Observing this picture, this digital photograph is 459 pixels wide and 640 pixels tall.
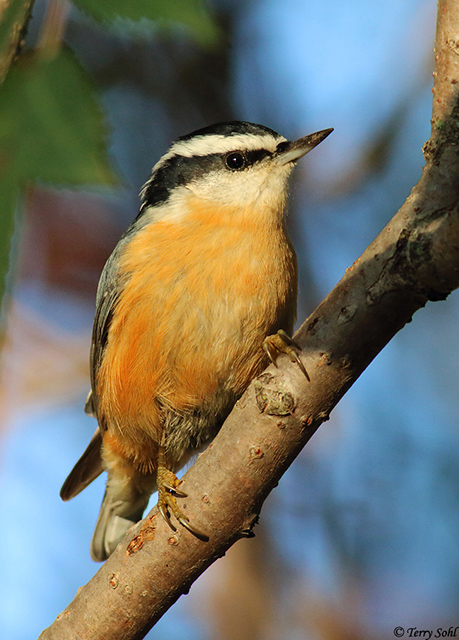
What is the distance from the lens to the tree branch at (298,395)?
5.28ft

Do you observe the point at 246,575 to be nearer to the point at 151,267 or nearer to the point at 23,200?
the point at 151,267

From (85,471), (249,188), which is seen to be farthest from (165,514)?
(85,471)

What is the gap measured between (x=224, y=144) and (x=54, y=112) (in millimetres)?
2254

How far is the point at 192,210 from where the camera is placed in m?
2.91

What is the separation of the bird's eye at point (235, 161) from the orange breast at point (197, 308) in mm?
263

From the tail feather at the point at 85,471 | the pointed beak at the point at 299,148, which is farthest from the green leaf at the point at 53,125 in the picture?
the tail feather at the point at 85,471

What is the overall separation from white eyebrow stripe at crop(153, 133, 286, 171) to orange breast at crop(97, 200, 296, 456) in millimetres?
353

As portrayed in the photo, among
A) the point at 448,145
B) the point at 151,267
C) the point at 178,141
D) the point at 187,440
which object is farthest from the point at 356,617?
the point at 448,145

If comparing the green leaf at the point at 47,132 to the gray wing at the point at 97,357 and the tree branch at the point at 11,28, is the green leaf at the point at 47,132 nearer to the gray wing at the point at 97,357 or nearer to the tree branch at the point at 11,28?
the tree branch at the point at 11,28

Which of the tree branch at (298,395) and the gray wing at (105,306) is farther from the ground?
the gray wing at (105,306)

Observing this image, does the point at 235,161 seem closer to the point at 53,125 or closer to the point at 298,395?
the point at 298,395

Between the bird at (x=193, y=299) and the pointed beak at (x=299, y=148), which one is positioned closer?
the bird at (x=193, y=299)

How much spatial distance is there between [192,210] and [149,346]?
2.11 ft

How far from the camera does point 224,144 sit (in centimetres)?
306
